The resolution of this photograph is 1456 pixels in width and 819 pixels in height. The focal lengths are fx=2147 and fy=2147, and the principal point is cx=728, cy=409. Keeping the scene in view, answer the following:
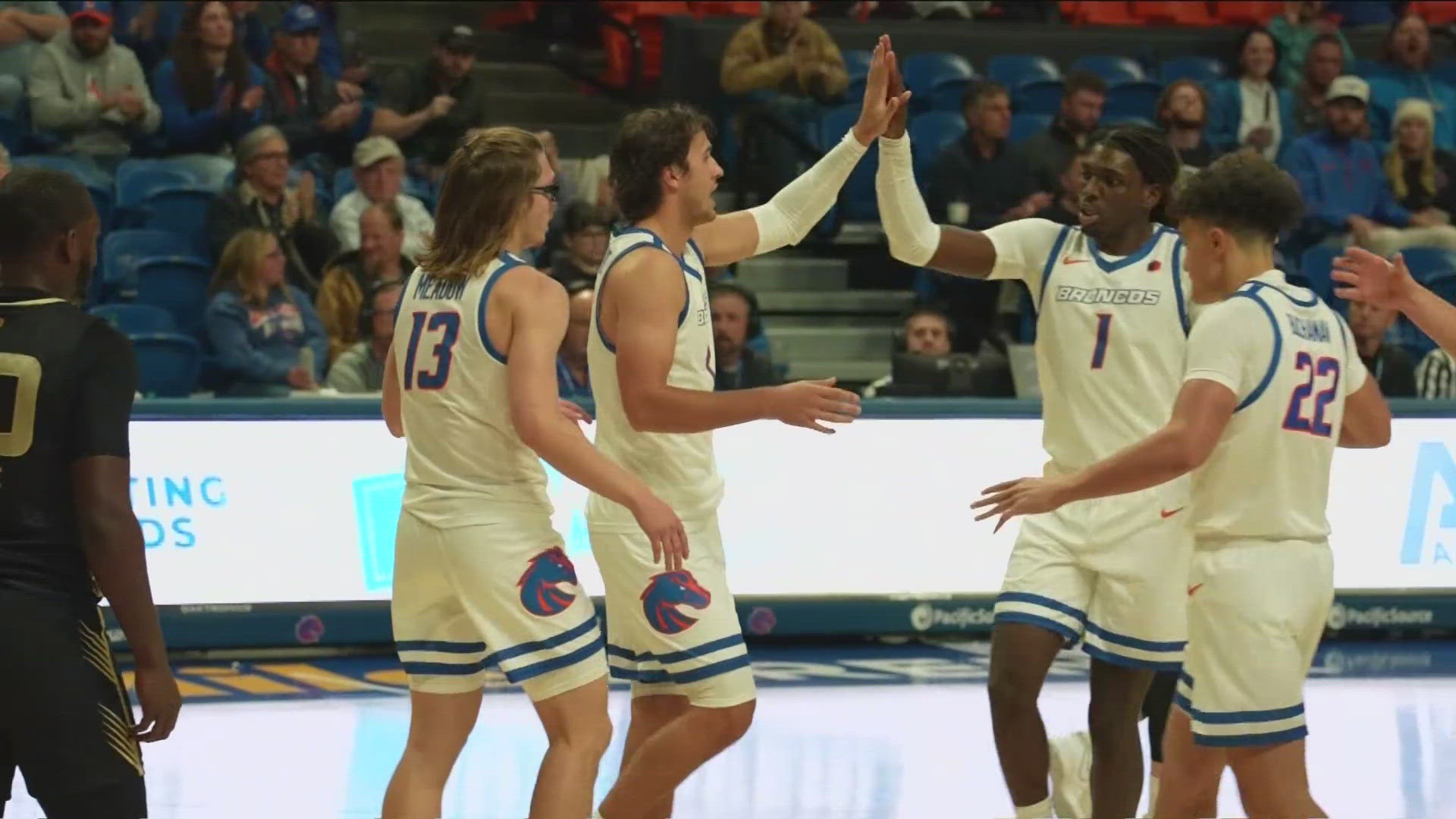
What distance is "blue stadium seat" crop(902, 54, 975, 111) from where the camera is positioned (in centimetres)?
1377

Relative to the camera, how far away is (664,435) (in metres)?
5.20

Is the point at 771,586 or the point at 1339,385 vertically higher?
the point at 1339,385

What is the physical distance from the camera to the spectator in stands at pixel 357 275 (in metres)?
10.7

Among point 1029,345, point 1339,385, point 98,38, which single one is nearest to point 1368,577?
point 1029,345

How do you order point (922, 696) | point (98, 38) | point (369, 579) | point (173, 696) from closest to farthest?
point (173, 696) < point (922, 696) < point (369, 579) < point (98, 38)

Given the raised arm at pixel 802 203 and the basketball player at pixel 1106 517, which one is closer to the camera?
the basketball player at pixel 1106 517

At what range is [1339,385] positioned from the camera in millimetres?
4699

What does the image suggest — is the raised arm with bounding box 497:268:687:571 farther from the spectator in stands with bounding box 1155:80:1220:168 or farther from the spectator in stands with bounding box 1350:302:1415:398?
the spectator in stands with bounding box 1155:80:1220:168

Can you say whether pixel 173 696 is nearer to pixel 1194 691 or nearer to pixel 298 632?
pixel 1194 691

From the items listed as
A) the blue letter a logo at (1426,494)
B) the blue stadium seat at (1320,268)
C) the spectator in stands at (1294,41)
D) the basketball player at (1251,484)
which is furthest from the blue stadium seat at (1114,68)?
the basketball player at (1251,484)

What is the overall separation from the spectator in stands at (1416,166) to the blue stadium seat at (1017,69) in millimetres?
2202

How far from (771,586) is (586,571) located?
2.78 feet

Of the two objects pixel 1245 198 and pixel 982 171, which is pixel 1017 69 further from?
pixel 1245 198

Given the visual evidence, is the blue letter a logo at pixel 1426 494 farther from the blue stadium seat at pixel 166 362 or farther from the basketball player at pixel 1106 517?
the blue stadium seat at pixel 166 362
